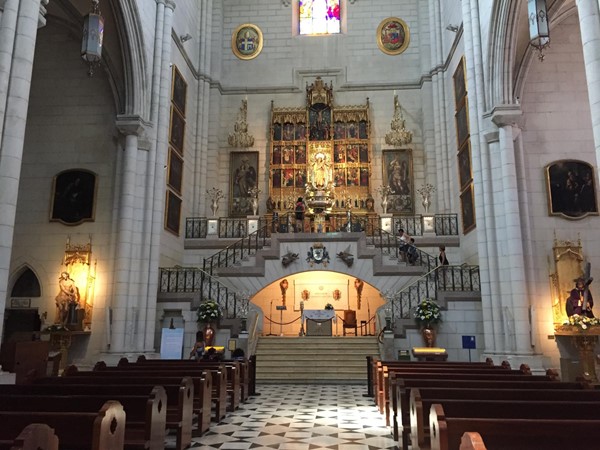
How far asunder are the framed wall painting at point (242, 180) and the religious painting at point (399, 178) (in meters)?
4.68

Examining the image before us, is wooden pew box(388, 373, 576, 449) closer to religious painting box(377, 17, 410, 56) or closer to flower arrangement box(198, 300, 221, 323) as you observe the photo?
flower arrangement box(198, 300, 221, 323)

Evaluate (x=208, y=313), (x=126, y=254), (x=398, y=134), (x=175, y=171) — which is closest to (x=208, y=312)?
(x=208, y=313)

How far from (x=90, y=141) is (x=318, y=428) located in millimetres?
12891

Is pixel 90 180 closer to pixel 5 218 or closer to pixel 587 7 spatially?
pixel 5 218

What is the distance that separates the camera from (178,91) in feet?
71.2

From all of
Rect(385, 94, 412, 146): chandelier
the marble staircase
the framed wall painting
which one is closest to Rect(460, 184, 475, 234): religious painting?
Rect(385, 94, 412, 146): chandelier

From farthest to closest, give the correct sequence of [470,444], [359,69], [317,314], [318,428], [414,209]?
1. [359,69]
2. [414,209]
3. [317,314]
4. [318,428]
5. [470,444]

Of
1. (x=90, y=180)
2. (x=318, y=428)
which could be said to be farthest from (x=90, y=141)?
(x=318, y=428)

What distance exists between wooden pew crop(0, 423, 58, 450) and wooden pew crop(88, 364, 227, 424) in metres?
5.07

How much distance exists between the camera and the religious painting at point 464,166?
1926 centimetres

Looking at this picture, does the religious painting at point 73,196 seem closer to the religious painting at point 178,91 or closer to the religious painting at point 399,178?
the religious painting at point 178,91

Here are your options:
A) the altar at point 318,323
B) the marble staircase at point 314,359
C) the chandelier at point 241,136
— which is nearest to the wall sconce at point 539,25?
the marble staircase at point 314,359

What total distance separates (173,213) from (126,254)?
553cm

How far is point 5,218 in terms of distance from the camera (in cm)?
837
